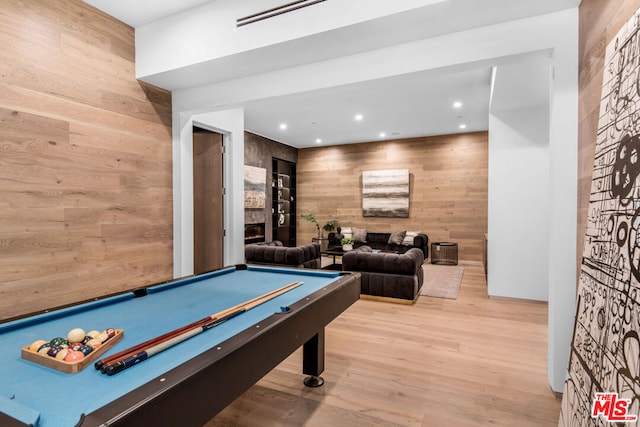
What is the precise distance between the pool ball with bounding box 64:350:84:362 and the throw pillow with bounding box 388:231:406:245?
7.08 m

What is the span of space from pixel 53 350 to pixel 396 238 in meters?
7.20

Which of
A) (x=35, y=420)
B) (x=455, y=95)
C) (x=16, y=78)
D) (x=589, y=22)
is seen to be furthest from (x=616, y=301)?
(x=455, y=95)

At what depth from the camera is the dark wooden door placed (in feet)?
14.8

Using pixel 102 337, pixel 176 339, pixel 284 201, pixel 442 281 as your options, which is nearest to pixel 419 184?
pixel 442 281

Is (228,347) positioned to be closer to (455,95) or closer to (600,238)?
(600,238)

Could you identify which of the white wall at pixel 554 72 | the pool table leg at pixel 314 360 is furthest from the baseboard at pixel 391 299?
the pool table leg at pixel 314 360

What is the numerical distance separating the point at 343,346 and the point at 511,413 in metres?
1.39

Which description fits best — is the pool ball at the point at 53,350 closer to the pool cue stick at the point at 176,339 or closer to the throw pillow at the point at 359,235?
the pool cue stick at the point at 176,339

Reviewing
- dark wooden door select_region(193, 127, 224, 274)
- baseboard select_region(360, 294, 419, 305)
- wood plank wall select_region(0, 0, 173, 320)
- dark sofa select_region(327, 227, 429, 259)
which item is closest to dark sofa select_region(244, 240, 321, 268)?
dark wooden door select_region(193, 127, 224, 274)

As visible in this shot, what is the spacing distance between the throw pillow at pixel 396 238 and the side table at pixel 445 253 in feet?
2.46

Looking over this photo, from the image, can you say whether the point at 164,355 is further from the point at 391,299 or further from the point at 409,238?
the point at 409,238

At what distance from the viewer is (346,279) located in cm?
232

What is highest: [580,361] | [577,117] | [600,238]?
[577,117]

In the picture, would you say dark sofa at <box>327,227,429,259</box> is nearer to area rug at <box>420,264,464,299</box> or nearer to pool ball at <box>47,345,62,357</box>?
area rug at <box>420,264,464,299</box>
